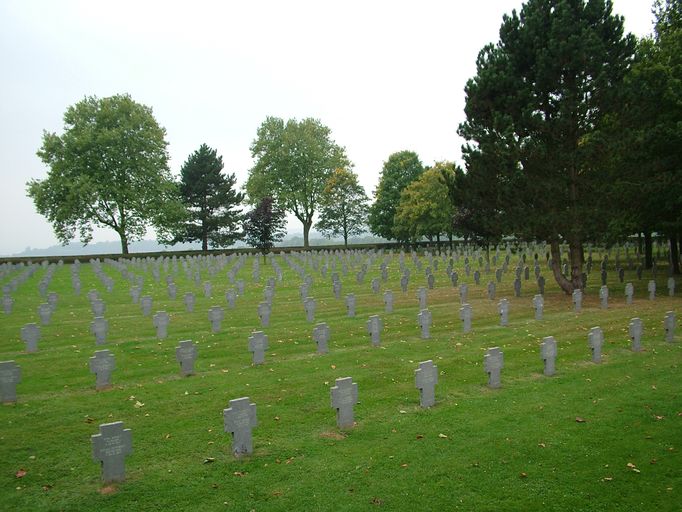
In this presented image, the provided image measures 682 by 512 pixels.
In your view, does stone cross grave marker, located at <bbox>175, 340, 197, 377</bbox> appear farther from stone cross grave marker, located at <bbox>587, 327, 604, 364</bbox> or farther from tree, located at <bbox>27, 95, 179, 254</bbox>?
tree, located at <bbox>27, 95, 179, 254</bbox>

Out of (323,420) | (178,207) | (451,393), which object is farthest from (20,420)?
(178,207)

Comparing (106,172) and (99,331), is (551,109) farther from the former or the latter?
(106,172)

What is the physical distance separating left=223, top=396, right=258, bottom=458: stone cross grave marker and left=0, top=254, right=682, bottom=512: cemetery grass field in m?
0.16

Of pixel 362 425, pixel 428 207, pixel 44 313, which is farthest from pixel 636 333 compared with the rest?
pixel 428 207

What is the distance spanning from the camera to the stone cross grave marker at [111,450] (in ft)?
18.7

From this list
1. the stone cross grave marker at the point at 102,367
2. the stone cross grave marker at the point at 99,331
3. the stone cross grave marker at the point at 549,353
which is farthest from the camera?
the stone cross grave marker at the point at 99,331

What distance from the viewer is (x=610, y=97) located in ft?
54.6

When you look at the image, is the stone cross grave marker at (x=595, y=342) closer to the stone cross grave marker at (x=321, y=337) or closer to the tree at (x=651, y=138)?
the stone cross grave marker at (x=321, y=337)

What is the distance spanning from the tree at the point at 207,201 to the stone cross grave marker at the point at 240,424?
2191 inches

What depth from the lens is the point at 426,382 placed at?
7965 millimetres

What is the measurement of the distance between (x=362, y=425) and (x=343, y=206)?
58.2 meters

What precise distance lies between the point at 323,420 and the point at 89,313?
44.7 ft

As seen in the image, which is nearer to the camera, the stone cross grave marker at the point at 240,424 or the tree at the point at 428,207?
the stone cross grave marker at the point at 240,424

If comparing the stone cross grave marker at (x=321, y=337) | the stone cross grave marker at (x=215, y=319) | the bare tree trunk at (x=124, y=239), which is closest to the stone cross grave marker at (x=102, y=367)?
the stone cross grave marker at (x=321, y=337)
